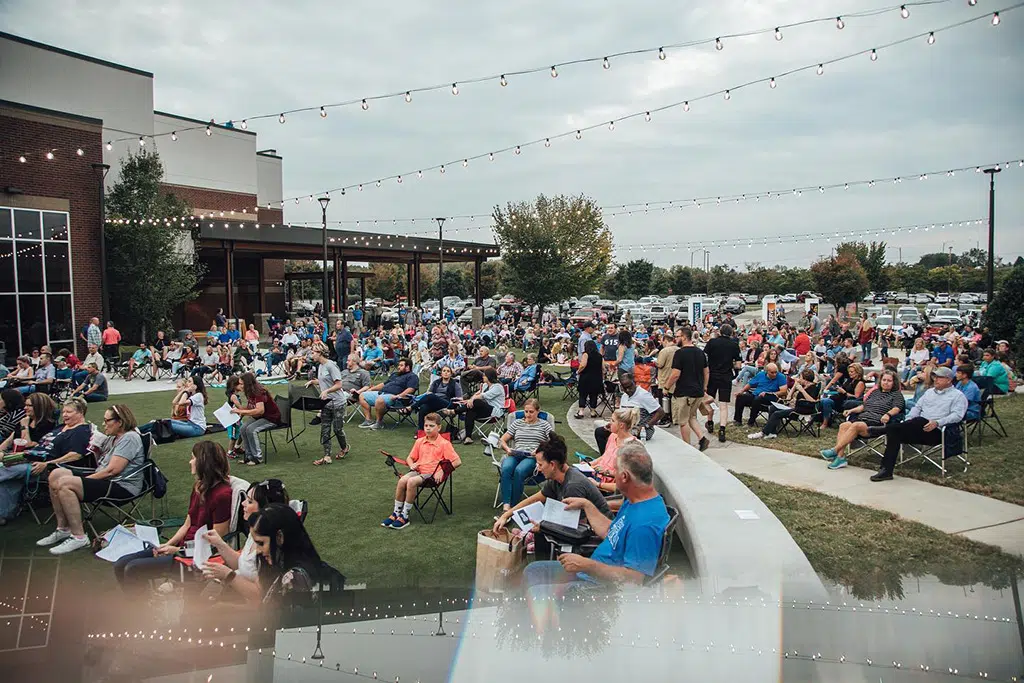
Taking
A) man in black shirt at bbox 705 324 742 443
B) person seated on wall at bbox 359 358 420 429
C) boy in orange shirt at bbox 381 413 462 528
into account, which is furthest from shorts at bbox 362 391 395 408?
man in black shirt at bbox 705 324 742 443

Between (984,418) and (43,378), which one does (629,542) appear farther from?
(43,378)

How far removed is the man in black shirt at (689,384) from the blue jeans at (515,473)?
3460 millimetres

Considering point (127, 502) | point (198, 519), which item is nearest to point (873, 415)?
point (198, 519)

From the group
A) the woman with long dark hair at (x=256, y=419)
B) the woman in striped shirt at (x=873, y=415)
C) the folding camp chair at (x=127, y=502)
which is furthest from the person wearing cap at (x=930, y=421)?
the folding camp chair at (x=127, y=502)

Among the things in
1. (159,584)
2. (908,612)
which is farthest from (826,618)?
(159,584)

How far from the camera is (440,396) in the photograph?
410 inches

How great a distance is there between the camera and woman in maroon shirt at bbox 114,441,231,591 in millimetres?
4496

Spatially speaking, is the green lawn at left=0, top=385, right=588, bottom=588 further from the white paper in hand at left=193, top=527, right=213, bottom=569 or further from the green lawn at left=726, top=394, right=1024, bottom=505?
the green lawn at left=726, top=394, right=1024, bottom=505

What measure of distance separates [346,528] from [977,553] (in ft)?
16.9

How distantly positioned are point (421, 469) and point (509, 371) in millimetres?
6520

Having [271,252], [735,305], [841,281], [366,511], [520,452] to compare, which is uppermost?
[271,252]

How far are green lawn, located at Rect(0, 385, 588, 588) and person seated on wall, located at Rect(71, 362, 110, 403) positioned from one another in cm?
307

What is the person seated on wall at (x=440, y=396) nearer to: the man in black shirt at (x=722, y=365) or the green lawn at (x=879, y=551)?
the man in black shirt at (x=722, y=365)

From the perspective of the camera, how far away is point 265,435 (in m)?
10.6
